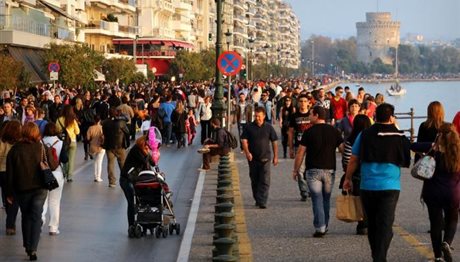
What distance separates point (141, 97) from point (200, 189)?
2154 cm

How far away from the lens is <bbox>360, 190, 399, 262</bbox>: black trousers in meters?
12.3

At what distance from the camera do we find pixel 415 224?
16.5m

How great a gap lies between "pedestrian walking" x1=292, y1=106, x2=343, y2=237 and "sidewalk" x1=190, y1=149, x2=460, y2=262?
303 mm

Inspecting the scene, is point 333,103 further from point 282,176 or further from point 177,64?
point 177,64

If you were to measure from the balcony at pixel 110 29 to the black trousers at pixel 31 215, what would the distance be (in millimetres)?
79469

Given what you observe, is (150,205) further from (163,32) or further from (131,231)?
(163,32)

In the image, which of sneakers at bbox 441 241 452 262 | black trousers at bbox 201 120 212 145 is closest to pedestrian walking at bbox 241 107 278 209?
sneakers at bbox 441 241 452 262

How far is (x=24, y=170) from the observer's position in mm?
14453

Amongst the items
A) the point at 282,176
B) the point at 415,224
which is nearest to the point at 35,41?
the point at 282,176

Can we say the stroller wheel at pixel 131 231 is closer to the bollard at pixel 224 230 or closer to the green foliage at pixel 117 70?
the bollard at pixel 224 230

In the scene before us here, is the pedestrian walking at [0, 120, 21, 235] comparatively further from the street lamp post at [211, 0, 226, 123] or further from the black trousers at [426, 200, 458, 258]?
the street lamp post at [211, 0, 226, 123]

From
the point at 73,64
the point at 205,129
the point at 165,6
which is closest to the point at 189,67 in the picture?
the point at 165,6

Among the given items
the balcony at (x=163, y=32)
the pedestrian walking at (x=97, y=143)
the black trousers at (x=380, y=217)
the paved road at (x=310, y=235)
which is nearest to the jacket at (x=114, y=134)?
the pedestrian walking at (x=97, y=143)

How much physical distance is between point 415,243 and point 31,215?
448cm
